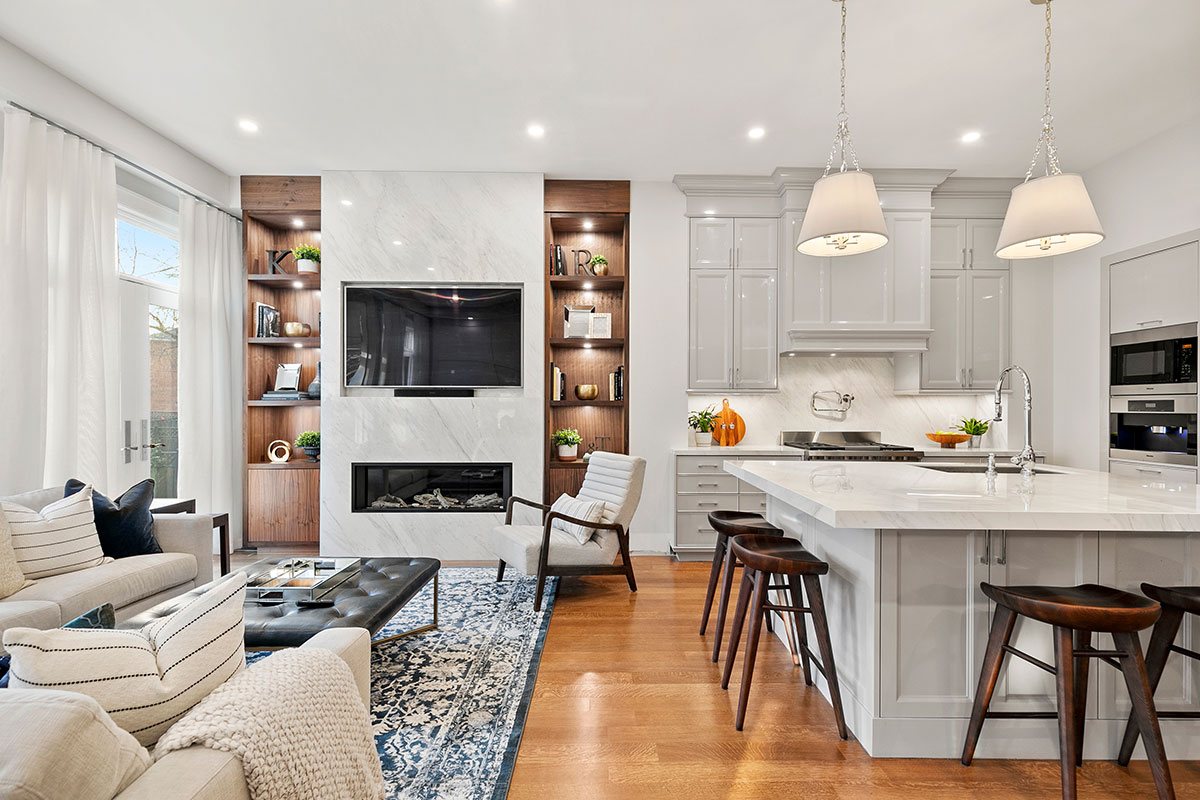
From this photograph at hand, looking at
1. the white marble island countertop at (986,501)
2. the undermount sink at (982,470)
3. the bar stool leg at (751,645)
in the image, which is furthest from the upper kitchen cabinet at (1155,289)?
the bar stool leg at (751,645)

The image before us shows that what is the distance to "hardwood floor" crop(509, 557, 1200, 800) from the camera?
1.85m

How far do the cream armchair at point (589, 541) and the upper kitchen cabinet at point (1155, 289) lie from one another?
11.2ft

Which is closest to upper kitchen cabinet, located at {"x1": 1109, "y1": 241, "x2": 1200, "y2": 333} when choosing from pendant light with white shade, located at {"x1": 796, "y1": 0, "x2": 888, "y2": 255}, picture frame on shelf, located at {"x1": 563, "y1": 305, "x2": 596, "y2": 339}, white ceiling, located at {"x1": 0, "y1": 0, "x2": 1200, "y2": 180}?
white ceiling, located at {"x1": 0, "y1": 0, "x2": 1200, "y2": 180}

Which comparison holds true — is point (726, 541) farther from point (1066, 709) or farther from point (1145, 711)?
point (1145, 711)

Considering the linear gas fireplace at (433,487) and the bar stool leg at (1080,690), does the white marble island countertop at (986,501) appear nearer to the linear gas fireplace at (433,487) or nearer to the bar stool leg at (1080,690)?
the bar stool leg at (1080,690)

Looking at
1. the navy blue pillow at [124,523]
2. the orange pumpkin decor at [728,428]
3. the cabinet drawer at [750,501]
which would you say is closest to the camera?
the navy blue pillow at [124,523]

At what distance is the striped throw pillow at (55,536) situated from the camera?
2.49 meters

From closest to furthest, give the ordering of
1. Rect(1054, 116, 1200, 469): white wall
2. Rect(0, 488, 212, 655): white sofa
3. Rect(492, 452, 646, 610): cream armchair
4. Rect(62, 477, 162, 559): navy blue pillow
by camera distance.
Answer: Rect(0, 488, 212, 655): white sofa, Rect(62, 477, 162, 559): navy blue pillow, Rect(492, 452, 646, 610): cream armchair, Rect(1054, 116, 1200, 469): white wall

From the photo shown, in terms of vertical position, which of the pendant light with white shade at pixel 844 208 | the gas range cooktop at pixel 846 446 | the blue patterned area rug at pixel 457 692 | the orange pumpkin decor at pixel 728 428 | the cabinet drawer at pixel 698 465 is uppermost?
the pendant light with white shade at pixel 844 208

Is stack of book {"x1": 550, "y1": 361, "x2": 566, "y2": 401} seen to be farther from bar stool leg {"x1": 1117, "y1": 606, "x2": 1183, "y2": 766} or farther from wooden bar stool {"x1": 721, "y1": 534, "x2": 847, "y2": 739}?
bar stool leg {"x1": 1117, "y1": 606, "x2": 1183, "y2": 766}

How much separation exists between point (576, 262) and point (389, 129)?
5.76 ft

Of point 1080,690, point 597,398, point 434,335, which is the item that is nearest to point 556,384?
point 597,398

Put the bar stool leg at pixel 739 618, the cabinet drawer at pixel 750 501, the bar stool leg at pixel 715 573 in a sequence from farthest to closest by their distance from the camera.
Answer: the cabinet drawer at pixel 750 501, the bar stool leg at pixel 715 573, the bar stool leg at pixel 739 618

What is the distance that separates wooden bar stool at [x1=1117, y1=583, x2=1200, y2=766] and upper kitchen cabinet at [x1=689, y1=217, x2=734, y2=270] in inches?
132
